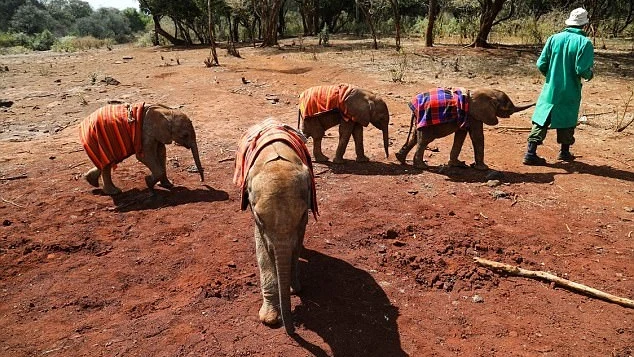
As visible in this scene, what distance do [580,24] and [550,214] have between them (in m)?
3.15

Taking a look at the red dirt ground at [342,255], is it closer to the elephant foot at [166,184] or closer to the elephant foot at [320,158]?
the elephant foot at [166,184]

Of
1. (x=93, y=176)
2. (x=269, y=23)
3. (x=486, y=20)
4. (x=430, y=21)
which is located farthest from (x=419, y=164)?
(x=269, y=23)

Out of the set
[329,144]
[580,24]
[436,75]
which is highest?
[580,24]

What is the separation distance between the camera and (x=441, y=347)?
361 cm

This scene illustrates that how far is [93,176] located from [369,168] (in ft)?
14.2

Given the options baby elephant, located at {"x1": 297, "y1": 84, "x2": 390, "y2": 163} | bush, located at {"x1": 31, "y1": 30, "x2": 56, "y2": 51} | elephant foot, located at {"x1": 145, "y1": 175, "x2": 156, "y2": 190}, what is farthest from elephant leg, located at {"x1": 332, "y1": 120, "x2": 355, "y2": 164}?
bush, located at {"x1": 31, "y1": 30, "x2": 56, "y2": 51}

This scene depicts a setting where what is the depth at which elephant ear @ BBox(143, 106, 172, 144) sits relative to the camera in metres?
6.27

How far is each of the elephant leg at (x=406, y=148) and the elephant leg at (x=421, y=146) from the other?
0.58 ft

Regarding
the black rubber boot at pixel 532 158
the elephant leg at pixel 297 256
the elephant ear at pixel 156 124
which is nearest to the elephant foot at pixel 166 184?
the elephant ear at pixel 156 124

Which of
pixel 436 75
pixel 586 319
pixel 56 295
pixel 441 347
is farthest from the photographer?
pixel 436 75

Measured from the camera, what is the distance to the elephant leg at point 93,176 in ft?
21.9

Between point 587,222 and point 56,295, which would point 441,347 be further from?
point 56,295

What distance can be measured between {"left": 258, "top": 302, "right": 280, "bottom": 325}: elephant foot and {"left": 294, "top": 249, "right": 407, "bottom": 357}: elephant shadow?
0.73 feet

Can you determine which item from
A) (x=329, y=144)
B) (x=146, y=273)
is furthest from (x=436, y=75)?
(x=146, y=273)
